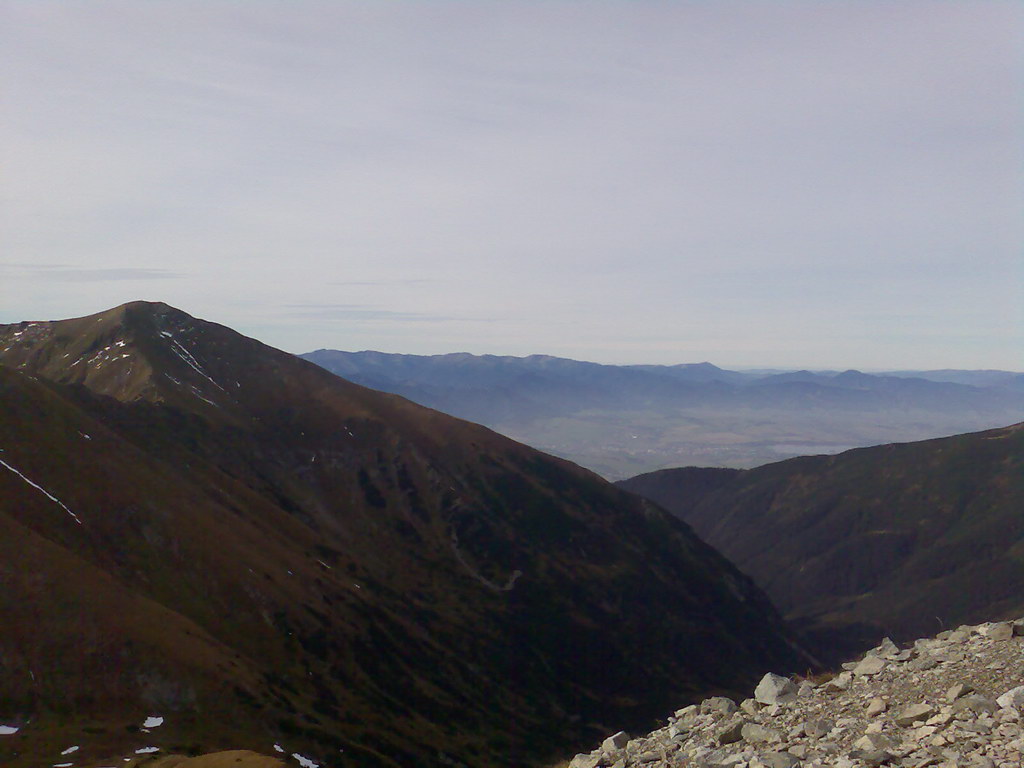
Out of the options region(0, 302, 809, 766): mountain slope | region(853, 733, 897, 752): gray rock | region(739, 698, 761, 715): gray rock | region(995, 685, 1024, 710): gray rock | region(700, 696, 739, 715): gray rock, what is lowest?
region(0, 302, 809, 766): mountain slope

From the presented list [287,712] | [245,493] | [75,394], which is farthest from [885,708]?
[75,394]

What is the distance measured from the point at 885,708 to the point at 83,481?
149 m

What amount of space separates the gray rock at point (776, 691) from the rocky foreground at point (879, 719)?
4cm

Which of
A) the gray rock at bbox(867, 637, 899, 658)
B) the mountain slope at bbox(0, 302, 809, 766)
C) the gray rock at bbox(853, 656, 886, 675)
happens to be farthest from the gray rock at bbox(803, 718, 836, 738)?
the mountain slope at bbox(0, 302, 809, 766)

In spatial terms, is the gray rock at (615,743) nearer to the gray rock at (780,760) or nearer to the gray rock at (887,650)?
the gray rock at (780,760)

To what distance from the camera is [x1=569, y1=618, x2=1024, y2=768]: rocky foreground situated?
17984 millimetres

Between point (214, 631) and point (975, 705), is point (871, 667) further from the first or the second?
point (214, 631)

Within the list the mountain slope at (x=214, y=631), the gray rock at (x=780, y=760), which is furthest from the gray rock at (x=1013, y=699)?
the mountain slope at (x=214, y=631)

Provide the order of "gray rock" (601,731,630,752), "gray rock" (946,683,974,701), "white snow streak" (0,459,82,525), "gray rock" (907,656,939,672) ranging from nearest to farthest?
"gray rock" (946,683,974,701) → "gray rock" (907,656,939,672) → "gray rock" (601,731,630,752) → "white snow streak" (0,459,82,525)

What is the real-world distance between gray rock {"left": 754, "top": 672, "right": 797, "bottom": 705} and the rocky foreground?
0.04 m

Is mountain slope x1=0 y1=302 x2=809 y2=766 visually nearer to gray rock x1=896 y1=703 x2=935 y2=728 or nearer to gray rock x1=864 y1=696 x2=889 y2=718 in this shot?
gray rock x1=864 y1=696 x2=889 y2=718

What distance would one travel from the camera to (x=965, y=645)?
1038 inches

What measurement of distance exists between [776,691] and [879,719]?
17.4 feet

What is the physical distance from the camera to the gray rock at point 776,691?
25348mm
